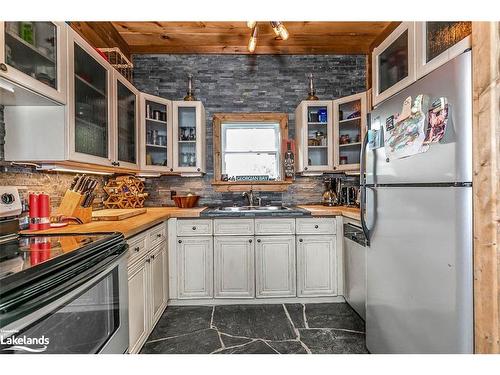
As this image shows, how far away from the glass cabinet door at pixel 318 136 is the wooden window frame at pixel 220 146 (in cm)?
31

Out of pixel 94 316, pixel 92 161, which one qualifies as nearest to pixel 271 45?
pixel 92 161

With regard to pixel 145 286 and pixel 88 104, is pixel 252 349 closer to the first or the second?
pixel 145 286

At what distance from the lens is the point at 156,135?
3092 millimetres

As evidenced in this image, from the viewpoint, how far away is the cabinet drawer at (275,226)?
8.82ft

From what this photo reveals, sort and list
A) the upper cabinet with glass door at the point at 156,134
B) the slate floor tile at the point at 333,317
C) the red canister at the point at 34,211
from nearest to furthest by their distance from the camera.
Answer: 1. the red canister at the point at 34,211
2. the slate floor tile at the point at 333,317
3. the upper cabinet with glass door at the point at 156,134

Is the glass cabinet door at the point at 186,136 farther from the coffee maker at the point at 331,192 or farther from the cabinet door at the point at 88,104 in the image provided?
the coffee maker at the point at 331,192

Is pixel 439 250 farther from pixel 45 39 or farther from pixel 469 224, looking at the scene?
pixel 45 39

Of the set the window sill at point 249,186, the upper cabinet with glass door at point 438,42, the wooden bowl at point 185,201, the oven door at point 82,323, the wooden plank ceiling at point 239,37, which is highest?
the wooden plank ceiling at point 239,37

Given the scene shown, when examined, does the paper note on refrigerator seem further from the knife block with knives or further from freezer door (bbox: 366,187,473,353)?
the knife block with knives

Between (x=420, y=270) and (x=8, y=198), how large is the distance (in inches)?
85.2

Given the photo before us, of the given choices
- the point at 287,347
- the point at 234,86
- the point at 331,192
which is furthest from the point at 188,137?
the point at 287,347

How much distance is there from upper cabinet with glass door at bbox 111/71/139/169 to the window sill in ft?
3.26

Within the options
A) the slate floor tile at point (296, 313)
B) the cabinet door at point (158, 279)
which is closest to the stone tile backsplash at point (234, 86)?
the cabinet door at point (158, 279)

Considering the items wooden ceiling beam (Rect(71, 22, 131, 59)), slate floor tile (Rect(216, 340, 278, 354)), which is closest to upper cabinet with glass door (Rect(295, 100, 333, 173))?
slate floor tile (Rect(216, 340, 278, 354))
